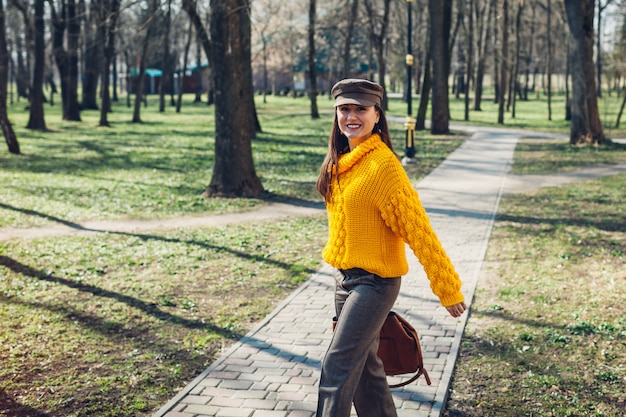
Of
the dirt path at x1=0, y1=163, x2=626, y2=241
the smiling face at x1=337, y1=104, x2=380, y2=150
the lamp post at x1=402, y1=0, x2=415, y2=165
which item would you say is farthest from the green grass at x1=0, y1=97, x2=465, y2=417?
the smiling face at x1=337, y1=104, x2=380, y2=150

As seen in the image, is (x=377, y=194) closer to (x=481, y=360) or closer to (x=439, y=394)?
(x=439, y=394)

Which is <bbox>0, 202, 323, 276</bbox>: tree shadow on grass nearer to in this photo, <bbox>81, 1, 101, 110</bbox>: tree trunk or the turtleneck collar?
the turtleneck collar

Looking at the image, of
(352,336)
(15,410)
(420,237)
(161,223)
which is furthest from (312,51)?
(352,336)

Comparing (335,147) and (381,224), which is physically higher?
(335,147)

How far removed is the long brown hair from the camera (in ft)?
12.5

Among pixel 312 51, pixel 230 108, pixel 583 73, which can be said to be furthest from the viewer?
pixel 312 51

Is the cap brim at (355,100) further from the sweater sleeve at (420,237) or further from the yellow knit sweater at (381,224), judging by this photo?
the sweater sleeve at (420,237)

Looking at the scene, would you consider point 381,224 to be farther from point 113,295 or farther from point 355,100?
point 113,295

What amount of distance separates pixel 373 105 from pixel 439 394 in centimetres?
232

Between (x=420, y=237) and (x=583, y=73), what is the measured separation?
20.9 m

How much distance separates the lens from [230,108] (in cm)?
1407

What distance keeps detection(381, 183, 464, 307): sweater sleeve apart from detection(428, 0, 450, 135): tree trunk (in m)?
24.6

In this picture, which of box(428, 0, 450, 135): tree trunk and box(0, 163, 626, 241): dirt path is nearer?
box(0, 163, 626, 241): dirt path

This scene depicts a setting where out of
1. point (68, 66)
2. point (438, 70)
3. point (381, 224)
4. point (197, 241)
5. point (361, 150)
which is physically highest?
point (68, 66)
